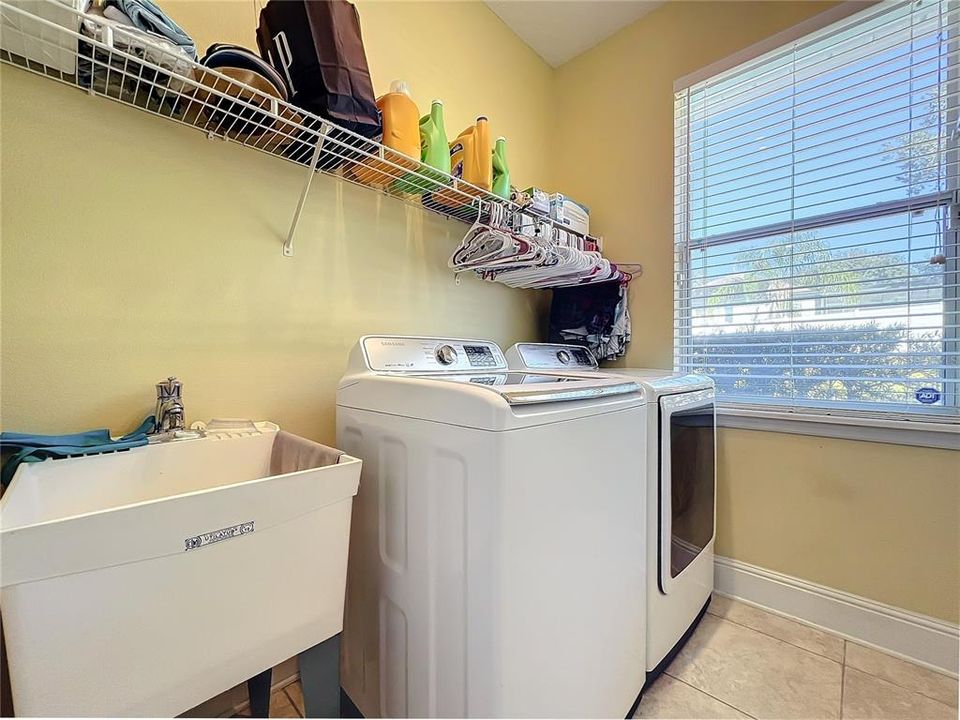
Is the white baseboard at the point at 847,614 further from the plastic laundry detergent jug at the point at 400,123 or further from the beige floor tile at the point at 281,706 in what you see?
the plastic laundry detergent jug at the point at 400,123

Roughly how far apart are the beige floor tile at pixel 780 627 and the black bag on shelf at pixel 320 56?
2.27 meters

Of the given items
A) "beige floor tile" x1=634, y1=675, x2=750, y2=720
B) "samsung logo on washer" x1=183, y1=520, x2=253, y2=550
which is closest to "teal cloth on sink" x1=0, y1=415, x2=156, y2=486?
"samsung logo on washer" x1=183, y1=520, x2=253, y2=550

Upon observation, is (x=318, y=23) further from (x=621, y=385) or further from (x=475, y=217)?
(x=621, y=385)

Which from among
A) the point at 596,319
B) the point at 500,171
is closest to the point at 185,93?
the point at 500,171

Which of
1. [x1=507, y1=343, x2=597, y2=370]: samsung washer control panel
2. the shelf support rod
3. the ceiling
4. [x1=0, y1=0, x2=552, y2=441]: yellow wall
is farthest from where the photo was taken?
the ceiling

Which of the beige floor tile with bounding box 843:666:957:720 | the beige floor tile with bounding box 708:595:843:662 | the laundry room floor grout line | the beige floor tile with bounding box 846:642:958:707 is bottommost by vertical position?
the beige floor tile with bounding box 708:595:843:662

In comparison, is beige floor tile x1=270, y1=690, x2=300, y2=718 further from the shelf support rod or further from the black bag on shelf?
the black bag on shelf

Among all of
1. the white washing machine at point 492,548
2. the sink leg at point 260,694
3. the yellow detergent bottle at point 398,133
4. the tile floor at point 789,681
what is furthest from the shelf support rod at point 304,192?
the tile floor at point 789,681

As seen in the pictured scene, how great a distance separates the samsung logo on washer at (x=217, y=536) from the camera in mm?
683

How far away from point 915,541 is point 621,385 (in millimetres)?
1338

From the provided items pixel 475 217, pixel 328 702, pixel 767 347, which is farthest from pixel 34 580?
pixel 767 347

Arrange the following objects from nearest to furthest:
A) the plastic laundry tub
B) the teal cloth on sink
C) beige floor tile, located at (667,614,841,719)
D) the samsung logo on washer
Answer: the plastic laundry tub → the samsung logo on washer → the teal cloth on sink → beige floor tile, located at (667,614,841,719)

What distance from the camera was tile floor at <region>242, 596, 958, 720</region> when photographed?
1.21 m

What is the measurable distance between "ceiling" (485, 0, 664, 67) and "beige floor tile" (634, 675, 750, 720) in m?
2.91
